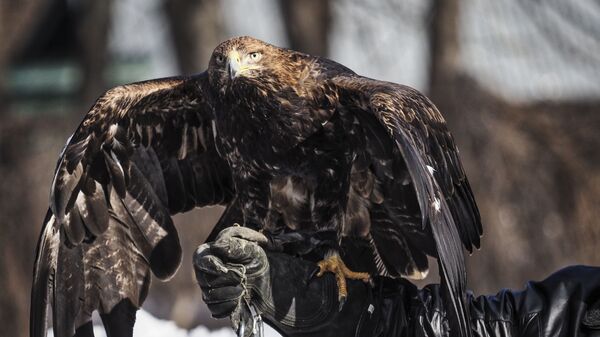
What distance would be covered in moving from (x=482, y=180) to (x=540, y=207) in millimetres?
714

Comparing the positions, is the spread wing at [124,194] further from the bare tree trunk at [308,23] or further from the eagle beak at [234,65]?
the bare tree trunk at [308,23]

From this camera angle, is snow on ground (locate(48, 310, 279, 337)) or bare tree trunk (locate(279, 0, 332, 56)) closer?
snow on ground (locate(48, 310, 279, 337))

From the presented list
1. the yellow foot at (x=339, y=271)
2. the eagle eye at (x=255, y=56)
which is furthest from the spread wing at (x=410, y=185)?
the eagle eye at (x=255, y=56)

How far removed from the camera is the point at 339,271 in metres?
6.93

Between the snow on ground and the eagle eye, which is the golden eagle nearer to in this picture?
the eagle eye

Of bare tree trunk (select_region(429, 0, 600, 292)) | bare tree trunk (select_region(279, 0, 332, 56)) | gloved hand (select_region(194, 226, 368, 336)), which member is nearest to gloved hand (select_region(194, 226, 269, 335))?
gloved hand (select_region(194, 226, 368, 336))

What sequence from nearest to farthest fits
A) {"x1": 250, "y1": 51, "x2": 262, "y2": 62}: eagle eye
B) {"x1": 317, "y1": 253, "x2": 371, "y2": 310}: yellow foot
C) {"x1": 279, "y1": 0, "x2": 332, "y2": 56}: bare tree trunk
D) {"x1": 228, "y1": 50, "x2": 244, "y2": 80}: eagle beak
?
{"x1": 317, "y1": 253, "x2": 371, "y2": 310}: yellow foot < {"x1": 228, "y1": 50, "x2": 244, "y2": 80}: eagle beak < {"x1": 250, "y1": 51, "x2": 262, "y2": 62}: eagle eye < {"x1": 279, "y1": 0, "x2": 332, "y2": 56}: bare tree trunk

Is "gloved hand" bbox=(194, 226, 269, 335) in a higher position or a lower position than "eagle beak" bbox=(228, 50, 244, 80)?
lower

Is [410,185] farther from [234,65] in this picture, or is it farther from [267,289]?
[234,65]

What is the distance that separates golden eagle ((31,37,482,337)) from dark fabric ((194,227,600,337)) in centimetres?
19

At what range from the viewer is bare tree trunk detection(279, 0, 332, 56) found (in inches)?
619

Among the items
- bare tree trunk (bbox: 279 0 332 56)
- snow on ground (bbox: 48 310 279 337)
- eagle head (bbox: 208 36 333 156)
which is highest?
bare tree trunk (bbox: 279 0 332 56)

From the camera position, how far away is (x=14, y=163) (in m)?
14.2

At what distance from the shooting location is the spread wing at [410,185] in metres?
6.13
